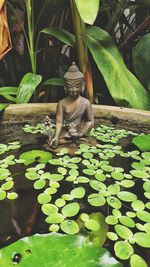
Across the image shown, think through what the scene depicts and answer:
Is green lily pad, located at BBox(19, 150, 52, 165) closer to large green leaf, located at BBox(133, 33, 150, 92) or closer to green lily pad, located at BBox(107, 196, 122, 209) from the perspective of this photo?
green lily pad, located at BBox(107, 196, 122, 209)

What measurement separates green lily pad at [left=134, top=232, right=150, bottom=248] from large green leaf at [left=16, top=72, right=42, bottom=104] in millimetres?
864

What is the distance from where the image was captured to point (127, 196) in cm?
91

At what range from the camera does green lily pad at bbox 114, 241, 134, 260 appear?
687 millimetres

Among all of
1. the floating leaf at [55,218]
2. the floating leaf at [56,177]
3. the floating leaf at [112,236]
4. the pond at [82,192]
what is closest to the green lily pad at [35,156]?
the pond at [82,192]

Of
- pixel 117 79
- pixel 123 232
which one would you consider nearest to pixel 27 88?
pixel 117 79

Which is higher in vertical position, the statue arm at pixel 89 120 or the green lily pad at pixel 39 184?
the statue arm at pixel 89 120

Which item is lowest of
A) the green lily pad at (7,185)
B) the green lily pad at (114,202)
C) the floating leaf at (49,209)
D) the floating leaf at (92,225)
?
the floating leaf at (92,225)

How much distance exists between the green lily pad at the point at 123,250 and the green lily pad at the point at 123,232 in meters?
0.02

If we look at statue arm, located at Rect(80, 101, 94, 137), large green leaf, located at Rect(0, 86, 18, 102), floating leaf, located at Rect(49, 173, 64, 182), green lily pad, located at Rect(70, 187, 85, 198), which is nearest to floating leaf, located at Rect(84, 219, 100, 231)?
green lily pad, located at Rect(70, 187, 85, 198)

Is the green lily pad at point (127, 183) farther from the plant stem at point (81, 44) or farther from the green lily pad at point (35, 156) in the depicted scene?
the plant stem at point (81, 44)

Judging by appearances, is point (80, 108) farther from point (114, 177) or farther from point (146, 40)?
point (146, 40)

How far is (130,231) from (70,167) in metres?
0.36

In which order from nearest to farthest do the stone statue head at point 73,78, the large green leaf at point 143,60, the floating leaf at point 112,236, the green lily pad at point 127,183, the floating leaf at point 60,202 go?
the floating leaf at point 112,236 < the floating leaf at point 60,202 < the green lily pad at point 127,183 < the stone statue head at point 73,78 < the large green leaf at point 143,60

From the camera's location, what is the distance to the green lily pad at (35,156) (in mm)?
1114
